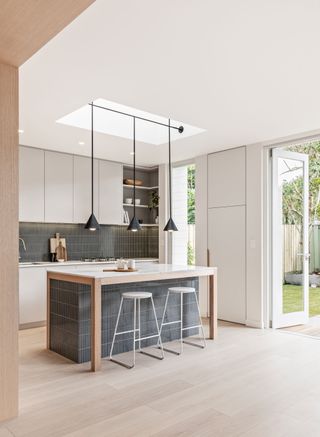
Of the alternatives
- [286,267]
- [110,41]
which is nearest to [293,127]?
[286,267]

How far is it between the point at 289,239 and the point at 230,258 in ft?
2.84

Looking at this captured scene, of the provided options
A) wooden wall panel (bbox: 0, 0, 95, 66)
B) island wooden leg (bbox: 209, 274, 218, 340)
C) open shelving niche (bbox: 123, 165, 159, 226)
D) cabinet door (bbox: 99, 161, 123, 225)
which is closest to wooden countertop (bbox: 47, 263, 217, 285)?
island wooden leg (bbox: 209, 274, 218, 340)

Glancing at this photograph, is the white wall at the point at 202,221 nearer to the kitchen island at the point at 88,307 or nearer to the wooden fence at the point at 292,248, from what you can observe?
the wooden fence at the point at 292,248

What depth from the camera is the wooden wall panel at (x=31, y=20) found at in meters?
1.93

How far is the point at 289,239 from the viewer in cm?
532

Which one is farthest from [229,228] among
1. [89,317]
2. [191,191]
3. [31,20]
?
[31,20]

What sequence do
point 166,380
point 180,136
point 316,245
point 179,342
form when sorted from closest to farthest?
point 166,380 → point 179,342 → point 180,136 → point 316,245

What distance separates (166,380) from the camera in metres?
3.30

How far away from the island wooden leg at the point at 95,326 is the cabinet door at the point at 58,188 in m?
2.39

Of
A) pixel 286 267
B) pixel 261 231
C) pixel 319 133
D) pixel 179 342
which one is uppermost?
pixel 319 133

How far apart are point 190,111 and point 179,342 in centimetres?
264

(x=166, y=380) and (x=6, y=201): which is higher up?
(x=6, y=201)

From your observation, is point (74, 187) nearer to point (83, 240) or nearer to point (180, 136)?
point (83, 240)

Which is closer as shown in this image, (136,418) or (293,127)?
(136,418)
